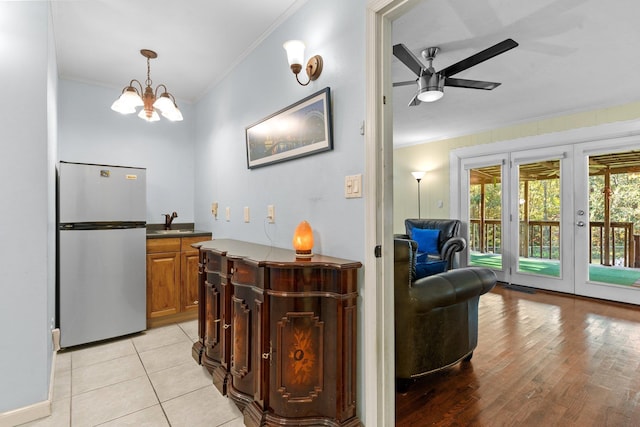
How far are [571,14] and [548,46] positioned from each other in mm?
450

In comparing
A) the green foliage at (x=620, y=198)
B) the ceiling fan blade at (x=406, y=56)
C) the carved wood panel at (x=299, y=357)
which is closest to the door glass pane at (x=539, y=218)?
the green foliage at (x=620, y=198)

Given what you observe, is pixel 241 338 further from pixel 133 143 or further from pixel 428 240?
pixel 428 240

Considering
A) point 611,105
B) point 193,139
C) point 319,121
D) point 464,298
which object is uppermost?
point 611,105

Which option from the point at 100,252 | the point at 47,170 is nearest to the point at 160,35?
the point at 47,170

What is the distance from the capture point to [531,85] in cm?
348

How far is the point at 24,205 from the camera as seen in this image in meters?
1.74

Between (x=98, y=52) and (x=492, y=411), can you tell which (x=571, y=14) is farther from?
(x=98, y=52)

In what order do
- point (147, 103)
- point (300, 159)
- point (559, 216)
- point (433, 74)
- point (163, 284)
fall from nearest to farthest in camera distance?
point (300, 159)
point (147, 103)
point (433, 74)
point (163, 284)
point (559, 216)

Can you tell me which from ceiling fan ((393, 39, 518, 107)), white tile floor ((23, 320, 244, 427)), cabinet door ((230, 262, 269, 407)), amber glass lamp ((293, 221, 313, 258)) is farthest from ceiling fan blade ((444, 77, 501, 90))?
white tile floor ((23, 320, 244, 427))

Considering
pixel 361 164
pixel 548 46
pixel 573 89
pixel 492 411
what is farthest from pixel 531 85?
pixel 492 411

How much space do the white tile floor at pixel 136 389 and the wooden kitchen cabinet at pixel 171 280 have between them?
1.28ft

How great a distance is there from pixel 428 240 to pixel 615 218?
236 cm

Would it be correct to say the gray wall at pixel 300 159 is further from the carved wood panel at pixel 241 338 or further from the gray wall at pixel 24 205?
the gray wall at pixel 24 205

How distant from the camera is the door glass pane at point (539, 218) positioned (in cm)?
456
